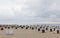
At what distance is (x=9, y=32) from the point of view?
107 ft

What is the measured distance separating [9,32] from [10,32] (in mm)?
342

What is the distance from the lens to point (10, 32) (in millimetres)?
32906
